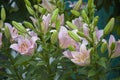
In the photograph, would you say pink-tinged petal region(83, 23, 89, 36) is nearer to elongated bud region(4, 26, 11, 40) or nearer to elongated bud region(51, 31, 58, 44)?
elongated bud region(51, 31, 58, 44)

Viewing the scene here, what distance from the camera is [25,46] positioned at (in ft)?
4.22

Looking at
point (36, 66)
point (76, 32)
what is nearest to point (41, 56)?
point (36, 66)

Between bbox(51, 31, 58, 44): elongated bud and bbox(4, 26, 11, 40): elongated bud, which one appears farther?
bbox(4, 26, 11, 40): elongated bud

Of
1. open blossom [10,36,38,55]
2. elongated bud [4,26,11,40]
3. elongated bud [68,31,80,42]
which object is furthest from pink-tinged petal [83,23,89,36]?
elongated bud [4,26,11,40]

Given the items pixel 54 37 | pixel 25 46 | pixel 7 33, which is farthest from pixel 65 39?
pixel 7 33

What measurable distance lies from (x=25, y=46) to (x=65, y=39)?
0.47ft

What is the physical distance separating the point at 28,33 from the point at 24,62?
4.2 inches

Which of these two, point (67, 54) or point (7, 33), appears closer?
point (67, 54)

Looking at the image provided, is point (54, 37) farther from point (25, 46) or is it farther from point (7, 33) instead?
point (7, 33)

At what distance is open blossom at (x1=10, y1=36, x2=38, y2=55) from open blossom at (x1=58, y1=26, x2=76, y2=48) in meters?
0.09

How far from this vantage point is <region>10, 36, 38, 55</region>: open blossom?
4.15 ft

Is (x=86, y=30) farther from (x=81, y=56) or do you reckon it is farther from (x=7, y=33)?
(x=7, y=33)

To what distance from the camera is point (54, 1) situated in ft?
4.88

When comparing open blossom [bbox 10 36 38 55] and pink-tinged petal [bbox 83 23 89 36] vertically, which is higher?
pink-tinged petal [bbox 83 23 89 36]
